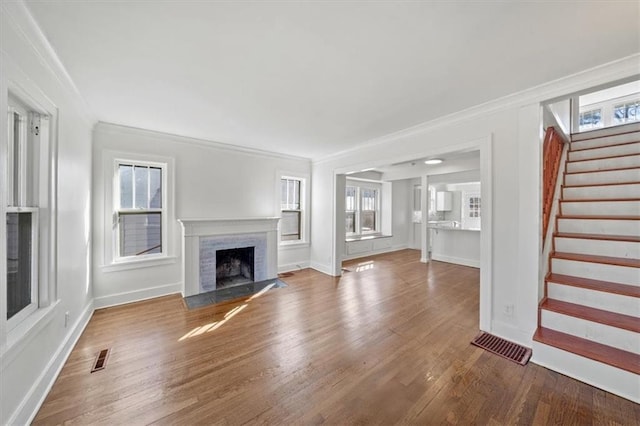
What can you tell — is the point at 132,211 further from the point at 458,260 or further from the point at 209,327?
the point at 458,260

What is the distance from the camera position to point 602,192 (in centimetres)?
297

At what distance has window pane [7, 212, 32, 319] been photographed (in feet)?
5.14

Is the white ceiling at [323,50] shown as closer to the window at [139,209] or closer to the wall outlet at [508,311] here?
the window at [139,209]

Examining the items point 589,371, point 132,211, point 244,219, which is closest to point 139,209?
point 132,211

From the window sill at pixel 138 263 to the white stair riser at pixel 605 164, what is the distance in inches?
246

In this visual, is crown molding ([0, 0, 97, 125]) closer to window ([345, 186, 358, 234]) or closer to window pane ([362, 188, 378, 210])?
window ([345, 186, 358, 234])

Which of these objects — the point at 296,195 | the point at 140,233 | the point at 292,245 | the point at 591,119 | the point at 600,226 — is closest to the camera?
the point at 600,226

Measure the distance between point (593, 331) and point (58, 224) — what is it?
4.65 m

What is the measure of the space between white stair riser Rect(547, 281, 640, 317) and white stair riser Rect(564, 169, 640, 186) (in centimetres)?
181

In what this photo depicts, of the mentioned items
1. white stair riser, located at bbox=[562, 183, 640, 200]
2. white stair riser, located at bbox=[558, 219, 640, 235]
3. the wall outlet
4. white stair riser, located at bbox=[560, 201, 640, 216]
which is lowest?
the wall outlet

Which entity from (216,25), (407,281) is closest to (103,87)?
(216,25)

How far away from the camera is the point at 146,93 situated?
2.41m

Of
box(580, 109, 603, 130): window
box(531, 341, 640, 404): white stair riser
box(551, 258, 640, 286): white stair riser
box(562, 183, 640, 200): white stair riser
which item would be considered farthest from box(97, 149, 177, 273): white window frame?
box(580, 109, 603, 130): window

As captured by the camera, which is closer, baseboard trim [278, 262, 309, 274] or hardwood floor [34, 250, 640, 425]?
hardwood floor [34, 250, 640, 425]
